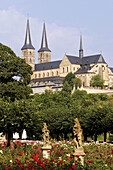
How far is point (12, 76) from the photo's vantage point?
44.9 meters

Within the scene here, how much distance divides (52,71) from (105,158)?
158m

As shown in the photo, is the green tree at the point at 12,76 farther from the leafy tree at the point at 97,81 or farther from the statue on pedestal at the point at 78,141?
the leafy tree at the point at 97,81

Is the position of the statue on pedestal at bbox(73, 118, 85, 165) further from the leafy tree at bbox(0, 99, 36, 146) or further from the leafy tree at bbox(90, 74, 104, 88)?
the leafy tree at bbox(90, 74, 104, 88)

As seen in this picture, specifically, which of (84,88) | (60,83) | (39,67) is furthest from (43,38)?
(84,88)

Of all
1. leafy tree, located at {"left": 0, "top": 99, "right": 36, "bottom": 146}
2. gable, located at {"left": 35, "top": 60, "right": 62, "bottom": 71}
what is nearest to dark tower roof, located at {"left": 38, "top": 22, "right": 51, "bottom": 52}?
gable, located at {"left": 35, "top": 60, "right": 62, "bottom": 71}

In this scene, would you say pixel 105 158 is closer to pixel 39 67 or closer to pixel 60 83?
pixel 60 83

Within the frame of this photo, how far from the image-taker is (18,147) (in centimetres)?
2316

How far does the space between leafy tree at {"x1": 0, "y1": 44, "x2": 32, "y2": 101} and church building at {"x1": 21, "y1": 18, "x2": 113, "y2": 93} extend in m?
98.1

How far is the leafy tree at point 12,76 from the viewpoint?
42219mm

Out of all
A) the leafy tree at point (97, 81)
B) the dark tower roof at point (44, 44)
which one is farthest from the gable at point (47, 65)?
the leafy tree at point (97, 81)

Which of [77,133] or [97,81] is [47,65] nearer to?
[97,81]

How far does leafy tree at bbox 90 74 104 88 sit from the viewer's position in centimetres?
14500

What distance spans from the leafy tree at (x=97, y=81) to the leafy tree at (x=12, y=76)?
327ft

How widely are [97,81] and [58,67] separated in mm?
32396
